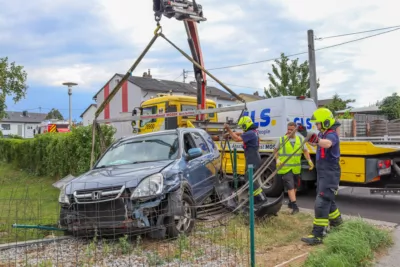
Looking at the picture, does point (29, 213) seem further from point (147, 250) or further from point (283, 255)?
point (283, 255)

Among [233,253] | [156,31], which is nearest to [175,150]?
[233,253]

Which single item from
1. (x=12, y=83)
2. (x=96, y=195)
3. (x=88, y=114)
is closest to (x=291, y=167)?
(x=96, y=195)

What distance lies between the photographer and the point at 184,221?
550 centimetres

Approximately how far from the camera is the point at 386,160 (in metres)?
8.47

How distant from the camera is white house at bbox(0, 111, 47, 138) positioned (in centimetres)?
7986

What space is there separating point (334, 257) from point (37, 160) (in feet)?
41.7

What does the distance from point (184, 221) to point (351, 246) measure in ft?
7.12

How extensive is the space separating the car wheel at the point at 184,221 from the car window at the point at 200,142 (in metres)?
1.54

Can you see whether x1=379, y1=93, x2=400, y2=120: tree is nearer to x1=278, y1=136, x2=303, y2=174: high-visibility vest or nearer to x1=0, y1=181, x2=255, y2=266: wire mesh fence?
x1=278, y1=136, x2=303, y2=174: high-visibility vest

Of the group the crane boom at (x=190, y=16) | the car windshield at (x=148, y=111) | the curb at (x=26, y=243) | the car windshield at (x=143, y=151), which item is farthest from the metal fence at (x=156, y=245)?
the car windshield at (x=148, y=111)

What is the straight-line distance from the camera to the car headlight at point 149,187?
5020mm

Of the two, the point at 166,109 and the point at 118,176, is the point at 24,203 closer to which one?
the point at 118,176

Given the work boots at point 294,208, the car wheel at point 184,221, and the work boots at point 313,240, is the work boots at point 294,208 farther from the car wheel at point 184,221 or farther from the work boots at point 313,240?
the car wheel at point 184,221

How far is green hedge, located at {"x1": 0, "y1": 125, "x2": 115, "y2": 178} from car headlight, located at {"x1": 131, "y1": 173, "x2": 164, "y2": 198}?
612 cm
